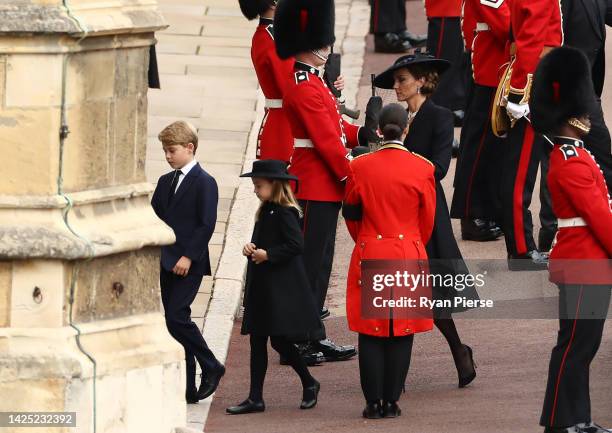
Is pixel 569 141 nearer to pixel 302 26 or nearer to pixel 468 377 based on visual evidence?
pixel 468 377

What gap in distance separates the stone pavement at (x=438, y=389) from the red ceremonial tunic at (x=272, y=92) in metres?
0.98

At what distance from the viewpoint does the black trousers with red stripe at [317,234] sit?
9.38m

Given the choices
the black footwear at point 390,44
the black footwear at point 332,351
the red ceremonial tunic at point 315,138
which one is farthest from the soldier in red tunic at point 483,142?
the black footwear at point 390,44

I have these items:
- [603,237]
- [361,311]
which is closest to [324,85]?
[361,311]

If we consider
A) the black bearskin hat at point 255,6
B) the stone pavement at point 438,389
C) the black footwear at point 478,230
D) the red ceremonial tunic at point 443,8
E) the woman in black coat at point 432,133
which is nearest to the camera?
the stone pavement at point 438,389

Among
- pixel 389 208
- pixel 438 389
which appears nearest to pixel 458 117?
pixel 438 389

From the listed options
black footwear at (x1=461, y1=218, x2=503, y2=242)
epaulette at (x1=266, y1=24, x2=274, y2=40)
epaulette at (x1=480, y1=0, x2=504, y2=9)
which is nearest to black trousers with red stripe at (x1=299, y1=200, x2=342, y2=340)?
epaulette at (x1=266, y1=24, x2=274, y2=40)

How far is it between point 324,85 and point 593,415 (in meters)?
2.21

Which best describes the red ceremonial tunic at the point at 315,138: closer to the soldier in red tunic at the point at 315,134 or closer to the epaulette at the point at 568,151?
the soldier in red tunic at the point at 315,134

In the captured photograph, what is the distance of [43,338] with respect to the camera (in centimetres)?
677

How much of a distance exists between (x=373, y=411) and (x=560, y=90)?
1.68 metres

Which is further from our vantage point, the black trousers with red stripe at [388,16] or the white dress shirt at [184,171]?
the black trousers with red stripe at [388,16]

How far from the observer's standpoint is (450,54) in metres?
14.1

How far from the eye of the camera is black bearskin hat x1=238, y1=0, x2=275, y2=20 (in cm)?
1023
